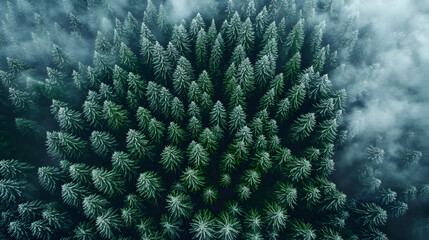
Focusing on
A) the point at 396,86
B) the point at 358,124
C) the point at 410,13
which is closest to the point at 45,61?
the point at 358,124

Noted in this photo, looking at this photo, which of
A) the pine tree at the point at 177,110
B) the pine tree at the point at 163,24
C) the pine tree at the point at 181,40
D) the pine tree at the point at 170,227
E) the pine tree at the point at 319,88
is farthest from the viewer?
the pine tree at the point at 163,24

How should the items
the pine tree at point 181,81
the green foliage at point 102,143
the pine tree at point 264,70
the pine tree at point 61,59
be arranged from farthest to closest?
1. the pine tree at point 61,59
2. the pine tree at point 264,70
3. the pine tree at point 181,81
4. the green foliage at point 102,143

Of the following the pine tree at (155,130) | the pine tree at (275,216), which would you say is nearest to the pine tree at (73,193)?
the pine tree at (155,130)

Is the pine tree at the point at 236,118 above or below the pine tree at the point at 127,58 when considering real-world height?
below

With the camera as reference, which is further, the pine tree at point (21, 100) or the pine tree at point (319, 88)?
the pine tree at point (21, 100)

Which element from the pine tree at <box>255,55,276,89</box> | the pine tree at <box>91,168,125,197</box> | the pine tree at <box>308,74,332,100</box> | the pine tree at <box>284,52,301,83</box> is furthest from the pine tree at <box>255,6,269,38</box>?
the pine tree at <box>91,168,125,197</box>

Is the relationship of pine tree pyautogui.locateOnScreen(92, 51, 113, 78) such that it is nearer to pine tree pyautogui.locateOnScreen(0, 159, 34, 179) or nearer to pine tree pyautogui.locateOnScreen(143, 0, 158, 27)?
pine tree pyautogui.locateOnScreen(143, 0, 158, 27)

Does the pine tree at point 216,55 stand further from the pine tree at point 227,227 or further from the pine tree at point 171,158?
the pine tree at point 227,227

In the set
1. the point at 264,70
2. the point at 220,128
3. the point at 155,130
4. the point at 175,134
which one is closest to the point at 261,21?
the point at 264,70

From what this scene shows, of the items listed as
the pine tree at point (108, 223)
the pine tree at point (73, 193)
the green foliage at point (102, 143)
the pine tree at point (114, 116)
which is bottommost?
the pine tree at point (108, 223)
